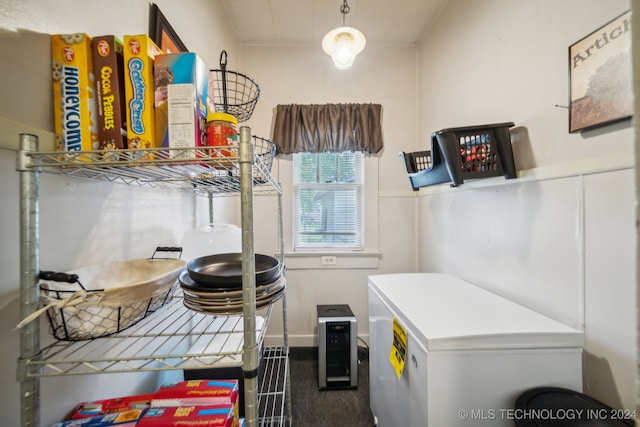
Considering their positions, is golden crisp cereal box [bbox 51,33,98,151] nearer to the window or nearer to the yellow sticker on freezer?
the yellow sticker on freezer

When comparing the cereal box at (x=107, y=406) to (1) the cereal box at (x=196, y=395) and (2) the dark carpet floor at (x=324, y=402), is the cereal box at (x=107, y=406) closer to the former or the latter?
(1) the cereal box at (x=196, y=395)

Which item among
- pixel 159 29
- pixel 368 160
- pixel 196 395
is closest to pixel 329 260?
pixel 368 160

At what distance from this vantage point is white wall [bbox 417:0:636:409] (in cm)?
75

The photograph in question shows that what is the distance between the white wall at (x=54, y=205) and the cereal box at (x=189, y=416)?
0.24m

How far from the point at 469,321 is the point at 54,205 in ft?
4.34

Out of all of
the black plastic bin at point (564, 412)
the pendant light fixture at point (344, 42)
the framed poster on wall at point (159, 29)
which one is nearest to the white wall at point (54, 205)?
the framed poster on wall at point (159, 29)

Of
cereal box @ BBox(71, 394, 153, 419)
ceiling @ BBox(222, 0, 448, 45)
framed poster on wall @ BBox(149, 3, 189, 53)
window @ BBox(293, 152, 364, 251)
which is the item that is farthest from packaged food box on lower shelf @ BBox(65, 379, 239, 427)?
ceiling @ BBox(222, 0, 448, 45)

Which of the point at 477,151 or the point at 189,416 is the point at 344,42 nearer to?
the point at 477,151

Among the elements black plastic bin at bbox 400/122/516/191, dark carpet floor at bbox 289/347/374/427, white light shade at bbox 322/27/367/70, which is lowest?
dark carpet floor at bbox 289/347/374/427

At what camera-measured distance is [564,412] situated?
24.9 inches

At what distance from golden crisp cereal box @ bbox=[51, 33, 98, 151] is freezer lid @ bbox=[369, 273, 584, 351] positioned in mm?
1111

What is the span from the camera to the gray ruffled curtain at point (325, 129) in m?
2.00

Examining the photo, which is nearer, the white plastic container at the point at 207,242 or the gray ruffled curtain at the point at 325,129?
the white plastic container at the point at 207,242

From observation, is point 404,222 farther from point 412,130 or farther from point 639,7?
point 639,7
